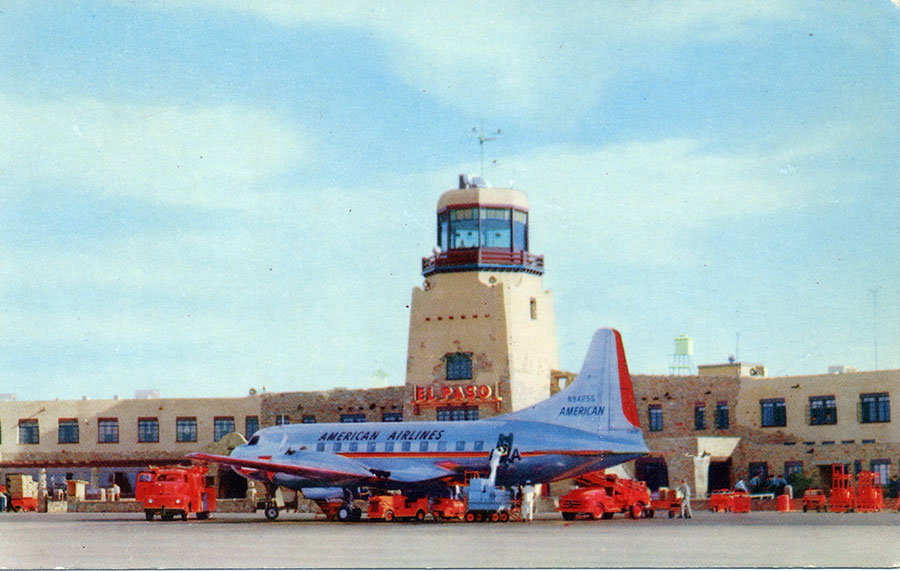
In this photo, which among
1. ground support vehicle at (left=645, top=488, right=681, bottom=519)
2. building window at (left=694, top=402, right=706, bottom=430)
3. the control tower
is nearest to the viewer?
ground support vehicle at (left=645, top=488, right=681, bottom=519)

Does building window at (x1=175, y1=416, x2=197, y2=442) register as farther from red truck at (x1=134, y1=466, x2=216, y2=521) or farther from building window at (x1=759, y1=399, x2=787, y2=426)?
building window at (x1=759, y1=399, x2=787, y2=426)

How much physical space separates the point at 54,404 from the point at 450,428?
1521 inches

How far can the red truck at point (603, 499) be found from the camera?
47.1 metres

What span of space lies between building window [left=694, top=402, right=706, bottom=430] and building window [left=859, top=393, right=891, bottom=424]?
28.7ft

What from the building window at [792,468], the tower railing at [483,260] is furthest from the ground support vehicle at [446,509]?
the building window at [792,468]

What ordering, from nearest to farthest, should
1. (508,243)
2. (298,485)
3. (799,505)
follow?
(298,485)
(799,505)
(508,243)

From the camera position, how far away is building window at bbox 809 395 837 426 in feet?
220

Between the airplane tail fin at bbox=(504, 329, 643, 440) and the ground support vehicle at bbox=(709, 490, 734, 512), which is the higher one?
the airplane tail fin at bbox=(504, 329, 643, 440)

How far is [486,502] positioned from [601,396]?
639 cm

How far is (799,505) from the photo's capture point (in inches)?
2302

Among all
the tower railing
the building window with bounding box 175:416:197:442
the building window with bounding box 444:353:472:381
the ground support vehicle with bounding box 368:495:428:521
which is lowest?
the ground support vehicle with bounding box 368:495:428:521

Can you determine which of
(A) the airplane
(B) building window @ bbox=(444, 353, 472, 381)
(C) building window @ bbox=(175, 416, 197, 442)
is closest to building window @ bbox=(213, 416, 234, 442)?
(C) building window @ bbox=(175, 416, 197, 442)

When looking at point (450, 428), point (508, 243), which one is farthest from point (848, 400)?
point (450, 428)

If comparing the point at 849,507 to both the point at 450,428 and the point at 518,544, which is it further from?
the point at 518,544
